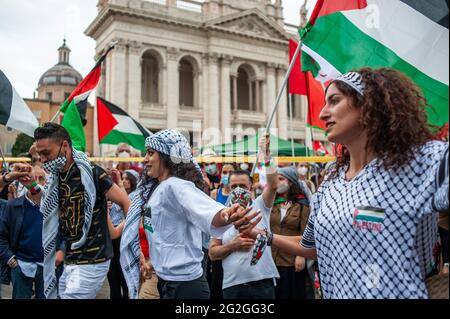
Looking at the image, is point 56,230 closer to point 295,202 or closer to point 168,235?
point 168,235

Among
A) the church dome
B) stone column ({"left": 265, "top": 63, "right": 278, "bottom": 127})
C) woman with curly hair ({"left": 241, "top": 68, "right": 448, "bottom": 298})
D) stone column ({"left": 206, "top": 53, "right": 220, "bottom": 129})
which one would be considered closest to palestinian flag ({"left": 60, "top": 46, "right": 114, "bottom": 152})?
woman with curly hair ({"left": 241, "top": 68, "right": 448, "bottom": 298})

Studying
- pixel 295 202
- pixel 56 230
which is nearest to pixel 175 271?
pixel 56 230

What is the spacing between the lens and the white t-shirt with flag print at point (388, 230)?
1569 millimetres

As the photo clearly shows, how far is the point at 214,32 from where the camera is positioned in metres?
33.4

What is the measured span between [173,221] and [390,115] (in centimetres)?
162

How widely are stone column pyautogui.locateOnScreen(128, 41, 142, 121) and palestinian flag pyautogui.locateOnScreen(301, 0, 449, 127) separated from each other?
85.8 ft

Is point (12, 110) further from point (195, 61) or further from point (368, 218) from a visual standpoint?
point (195, 61)

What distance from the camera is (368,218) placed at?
5.42 feet

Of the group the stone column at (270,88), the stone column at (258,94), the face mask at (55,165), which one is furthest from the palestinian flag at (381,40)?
the stone column at (258,94)

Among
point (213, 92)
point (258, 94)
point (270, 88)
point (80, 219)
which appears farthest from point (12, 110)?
point (258, 94)

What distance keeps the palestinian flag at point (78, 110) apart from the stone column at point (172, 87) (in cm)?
2479

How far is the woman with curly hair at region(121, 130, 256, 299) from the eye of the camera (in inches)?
106

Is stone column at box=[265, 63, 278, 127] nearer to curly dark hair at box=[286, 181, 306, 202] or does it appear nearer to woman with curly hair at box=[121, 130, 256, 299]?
curly dark hair at box=[286, 181, 306, 202]
